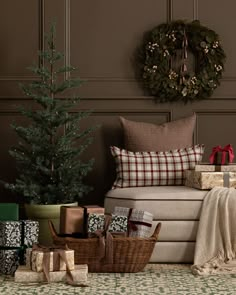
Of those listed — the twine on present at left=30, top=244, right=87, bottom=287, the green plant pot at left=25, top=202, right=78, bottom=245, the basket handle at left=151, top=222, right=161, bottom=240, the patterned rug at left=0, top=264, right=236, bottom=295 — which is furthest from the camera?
the green plant pot at left=25, top=202, right=78, bottom=245

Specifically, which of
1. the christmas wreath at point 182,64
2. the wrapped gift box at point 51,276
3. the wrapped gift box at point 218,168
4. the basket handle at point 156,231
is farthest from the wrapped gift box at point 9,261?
the christmas wreath at point 182,64

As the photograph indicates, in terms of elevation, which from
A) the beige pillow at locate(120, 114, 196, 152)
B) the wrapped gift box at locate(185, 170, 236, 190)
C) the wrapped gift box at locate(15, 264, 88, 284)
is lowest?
the wrapped gift box at locate(15, 264, 88, 284)

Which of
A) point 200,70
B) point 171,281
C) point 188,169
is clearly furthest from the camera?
point 200,70

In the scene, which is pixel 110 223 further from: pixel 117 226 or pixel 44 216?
pixel 44 216

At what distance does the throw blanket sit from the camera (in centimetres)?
407

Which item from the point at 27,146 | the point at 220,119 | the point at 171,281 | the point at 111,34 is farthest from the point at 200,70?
the point at 171,281

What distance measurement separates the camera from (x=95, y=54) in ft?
17.3

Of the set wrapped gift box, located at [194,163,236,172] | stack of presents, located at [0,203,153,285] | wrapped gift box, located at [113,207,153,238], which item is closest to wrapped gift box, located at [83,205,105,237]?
stack of presents, located at [0,203,153,285]

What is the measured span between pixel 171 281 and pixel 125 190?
36.9 inches

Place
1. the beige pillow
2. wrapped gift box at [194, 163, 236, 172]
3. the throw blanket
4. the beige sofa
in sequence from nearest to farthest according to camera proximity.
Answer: the throw blanket, the beige sofa, wrapped gift box at [194, 163, 236, 172], the beige pillow

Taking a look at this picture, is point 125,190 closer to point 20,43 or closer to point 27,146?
point 27,146

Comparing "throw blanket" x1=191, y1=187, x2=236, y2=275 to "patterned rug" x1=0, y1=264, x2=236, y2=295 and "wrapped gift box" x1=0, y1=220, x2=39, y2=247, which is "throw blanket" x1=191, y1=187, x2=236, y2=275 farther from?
"wrapped gift box" x1=0, y1=220, x2=39, y2=247

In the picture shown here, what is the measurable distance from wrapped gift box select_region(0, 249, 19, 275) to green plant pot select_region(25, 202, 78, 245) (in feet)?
2.40

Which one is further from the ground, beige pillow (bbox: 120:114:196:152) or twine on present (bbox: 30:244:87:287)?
beige pillow (bbox: 120:114:196:152)
